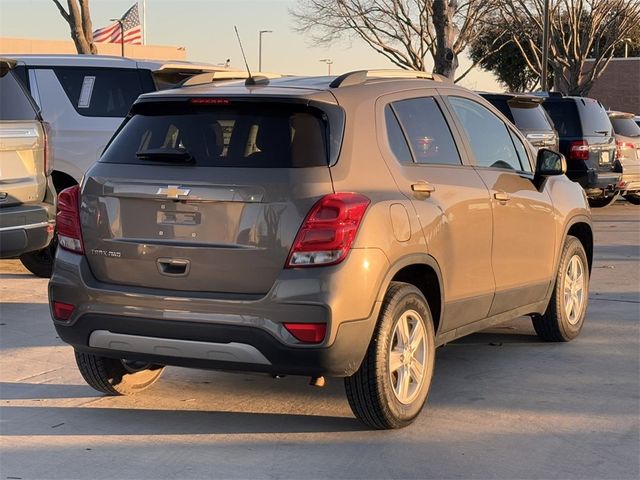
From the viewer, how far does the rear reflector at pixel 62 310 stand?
5.32m

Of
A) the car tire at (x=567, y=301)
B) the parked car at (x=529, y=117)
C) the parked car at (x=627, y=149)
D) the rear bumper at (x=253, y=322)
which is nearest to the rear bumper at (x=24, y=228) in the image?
the rear bumper at (x=253, y=322)

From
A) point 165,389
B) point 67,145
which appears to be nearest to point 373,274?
point 165,389

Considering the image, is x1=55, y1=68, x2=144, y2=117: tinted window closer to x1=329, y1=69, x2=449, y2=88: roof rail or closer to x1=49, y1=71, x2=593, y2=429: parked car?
x1=329, y1=69, x2=449, y2=88: roof rail

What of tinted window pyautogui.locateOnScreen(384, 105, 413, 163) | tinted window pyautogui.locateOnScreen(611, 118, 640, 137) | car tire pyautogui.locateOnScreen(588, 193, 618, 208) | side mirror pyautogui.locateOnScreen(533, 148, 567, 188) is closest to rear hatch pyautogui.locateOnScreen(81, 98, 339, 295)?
tinted window pyautogui.locateOnScreen(384, 105, 413, 163)

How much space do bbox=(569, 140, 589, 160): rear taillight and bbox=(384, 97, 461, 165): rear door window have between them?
1092 centimetres

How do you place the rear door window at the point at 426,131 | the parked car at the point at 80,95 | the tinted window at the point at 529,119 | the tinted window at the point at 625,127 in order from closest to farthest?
the rear door window at the point at 426,131, the parked car at the point at 80,95, the tinted window at the point at 529,119, the tinted window at the point at 625,127

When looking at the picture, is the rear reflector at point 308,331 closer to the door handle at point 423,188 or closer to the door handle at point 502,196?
the door handle at point 423,188

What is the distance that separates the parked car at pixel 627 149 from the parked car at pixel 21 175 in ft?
37.8

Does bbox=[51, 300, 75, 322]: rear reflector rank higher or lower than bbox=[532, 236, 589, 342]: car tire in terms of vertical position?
higher

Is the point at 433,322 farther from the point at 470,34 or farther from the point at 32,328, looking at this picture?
the point at 470,34

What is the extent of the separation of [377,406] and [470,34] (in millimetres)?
31699

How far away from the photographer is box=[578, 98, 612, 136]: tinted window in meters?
16.8

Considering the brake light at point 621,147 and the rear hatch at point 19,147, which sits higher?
the rear hatch at point 19,147

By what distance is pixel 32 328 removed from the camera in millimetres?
7852
